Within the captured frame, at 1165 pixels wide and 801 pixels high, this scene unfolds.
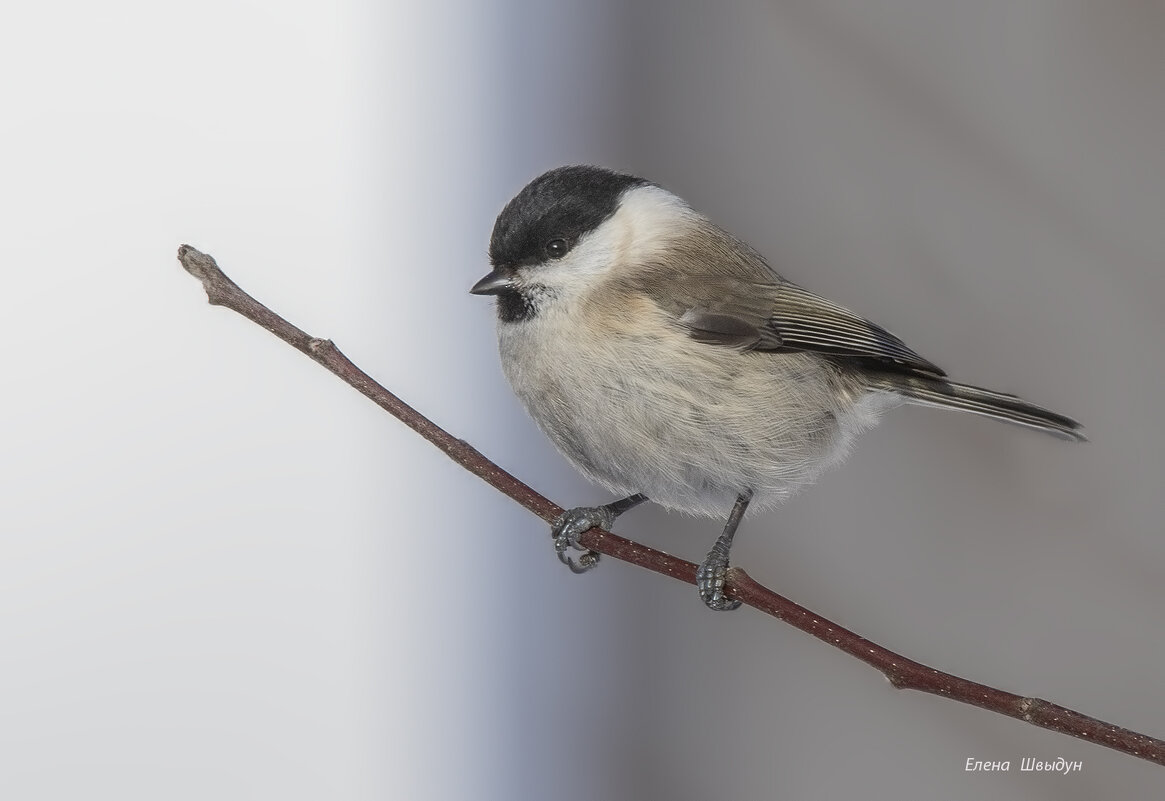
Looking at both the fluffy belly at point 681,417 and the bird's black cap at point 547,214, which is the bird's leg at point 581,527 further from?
the bird's black cap at point 547,214

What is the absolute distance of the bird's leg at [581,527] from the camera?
5.06 ft

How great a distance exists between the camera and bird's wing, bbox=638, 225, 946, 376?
1584mm

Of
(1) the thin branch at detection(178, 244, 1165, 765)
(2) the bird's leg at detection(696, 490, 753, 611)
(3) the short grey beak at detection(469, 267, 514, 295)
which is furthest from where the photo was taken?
(3) the short grey beak at detection(469, 267, 514, 295)

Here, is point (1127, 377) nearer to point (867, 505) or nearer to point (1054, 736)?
point (867, 505)

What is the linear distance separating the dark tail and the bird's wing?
0.03m

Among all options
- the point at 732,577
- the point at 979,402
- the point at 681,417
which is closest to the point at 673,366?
the point at 681,417

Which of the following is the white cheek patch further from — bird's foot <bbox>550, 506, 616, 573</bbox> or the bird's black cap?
bird's foot <bbox>550, 506, 616, 573</bbox>

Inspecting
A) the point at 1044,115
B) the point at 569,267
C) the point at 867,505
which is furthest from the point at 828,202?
the point at 569,267

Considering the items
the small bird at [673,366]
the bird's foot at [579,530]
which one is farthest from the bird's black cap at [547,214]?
the bird's foot at [579,530]

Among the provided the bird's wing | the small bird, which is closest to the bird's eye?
the small bird

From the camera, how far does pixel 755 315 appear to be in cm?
165

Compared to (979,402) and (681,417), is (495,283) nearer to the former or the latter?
(681,417)

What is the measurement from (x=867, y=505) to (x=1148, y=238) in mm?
852

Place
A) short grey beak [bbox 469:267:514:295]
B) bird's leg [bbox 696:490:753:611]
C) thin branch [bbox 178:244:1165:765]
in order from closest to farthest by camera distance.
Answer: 1. thin branch [bbox 178:244:1165:765]
2. bird's leg [bbox 696:490:753:611]
3. short grey beak [bbox 469:267:514:295]
